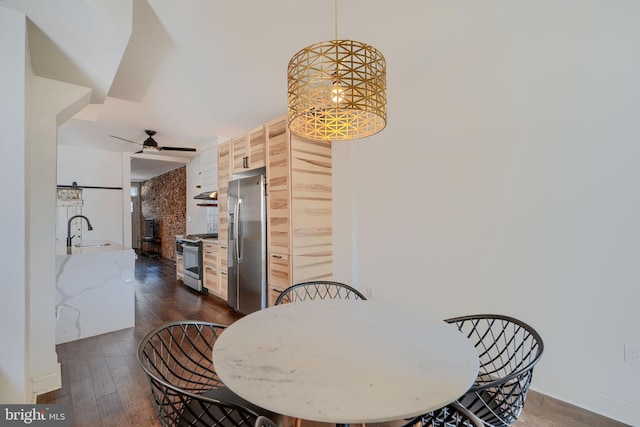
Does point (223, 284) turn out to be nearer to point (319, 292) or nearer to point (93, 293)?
point (93, 293)

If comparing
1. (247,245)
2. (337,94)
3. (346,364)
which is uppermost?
(337,94)

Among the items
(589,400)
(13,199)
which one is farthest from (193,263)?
(589,400)

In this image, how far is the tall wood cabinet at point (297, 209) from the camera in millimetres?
3055

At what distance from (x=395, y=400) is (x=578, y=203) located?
6.15 feet

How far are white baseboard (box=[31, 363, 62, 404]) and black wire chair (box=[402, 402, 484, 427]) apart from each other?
2509 mm

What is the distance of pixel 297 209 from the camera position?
3092mm

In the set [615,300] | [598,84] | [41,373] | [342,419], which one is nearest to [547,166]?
[598,84]

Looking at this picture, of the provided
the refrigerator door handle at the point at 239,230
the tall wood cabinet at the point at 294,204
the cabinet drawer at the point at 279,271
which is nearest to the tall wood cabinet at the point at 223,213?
the refrigerator door handle at the point at 239,230

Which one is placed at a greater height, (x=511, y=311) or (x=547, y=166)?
(x=547, y=166)

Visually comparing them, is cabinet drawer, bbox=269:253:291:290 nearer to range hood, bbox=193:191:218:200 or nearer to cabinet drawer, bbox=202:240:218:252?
cabinet drawer, bbox=202:240:218:252

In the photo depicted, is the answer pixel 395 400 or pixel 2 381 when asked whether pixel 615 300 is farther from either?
pixel 2 381

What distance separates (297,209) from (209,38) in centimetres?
169

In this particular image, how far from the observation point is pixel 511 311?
6.86 ft

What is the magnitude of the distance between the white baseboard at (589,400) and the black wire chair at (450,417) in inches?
55.9
